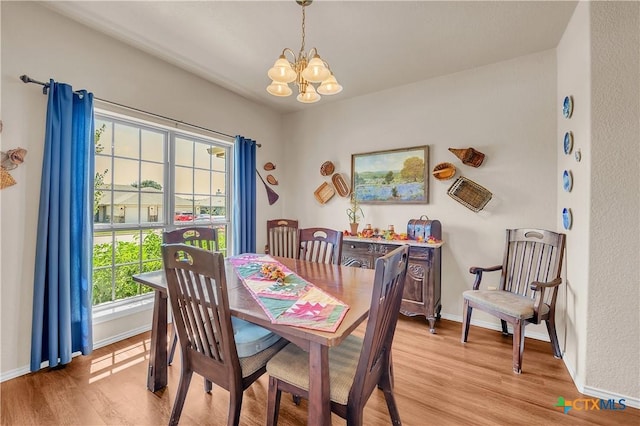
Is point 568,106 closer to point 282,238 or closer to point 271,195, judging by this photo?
point 282,238

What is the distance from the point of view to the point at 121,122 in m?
2.63

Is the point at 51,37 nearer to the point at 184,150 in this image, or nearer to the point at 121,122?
the point at 121,122

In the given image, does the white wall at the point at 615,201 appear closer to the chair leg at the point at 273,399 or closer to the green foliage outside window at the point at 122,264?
the chair leg at the point at 273,399

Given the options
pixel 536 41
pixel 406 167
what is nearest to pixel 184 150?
pixel 406 167

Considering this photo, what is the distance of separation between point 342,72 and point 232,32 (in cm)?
120

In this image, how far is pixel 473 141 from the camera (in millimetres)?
2971

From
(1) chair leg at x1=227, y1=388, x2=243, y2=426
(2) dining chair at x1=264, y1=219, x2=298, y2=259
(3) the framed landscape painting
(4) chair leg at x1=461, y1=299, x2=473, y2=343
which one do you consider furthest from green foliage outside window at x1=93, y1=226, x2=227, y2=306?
(4) chair leg at x1=461, y1=299, x2=473, y2=343

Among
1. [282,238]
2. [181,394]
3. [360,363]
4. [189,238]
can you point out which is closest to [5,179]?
[189,238]

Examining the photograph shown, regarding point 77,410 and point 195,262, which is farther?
point 77,410

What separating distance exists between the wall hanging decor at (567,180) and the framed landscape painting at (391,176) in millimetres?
1186

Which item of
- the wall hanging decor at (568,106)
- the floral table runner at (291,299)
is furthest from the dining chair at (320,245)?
the wall hanging decor at (568,106)

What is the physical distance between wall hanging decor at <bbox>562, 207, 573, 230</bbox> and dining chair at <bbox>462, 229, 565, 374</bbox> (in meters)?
0.10

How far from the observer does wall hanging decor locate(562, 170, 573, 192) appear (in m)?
2.17

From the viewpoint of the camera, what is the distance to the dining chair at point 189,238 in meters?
2.20
